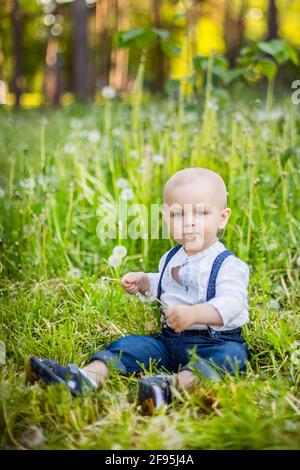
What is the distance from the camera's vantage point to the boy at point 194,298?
1806mm

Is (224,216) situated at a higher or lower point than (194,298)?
higher

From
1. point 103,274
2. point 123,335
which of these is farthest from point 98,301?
point 103,274

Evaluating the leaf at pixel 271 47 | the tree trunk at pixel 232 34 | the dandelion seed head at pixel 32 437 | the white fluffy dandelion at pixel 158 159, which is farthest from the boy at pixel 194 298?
the tree trunk at pixel 232 34

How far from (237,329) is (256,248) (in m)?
0.85

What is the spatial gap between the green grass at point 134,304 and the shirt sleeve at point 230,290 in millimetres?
190

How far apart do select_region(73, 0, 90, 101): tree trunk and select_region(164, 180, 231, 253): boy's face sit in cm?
929

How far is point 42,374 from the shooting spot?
1661 millimetres

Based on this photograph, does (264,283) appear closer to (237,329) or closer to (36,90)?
(237,329)

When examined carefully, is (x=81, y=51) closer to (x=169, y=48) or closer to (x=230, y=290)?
(x=169, y=48)

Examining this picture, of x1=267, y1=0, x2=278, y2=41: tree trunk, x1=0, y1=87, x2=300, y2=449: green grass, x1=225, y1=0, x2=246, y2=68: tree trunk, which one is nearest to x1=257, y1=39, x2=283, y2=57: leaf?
x1=0, y1=87, x2=300, y2=449: green grass

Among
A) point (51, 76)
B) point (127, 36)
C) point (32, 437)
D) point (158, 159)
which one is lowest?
point (32, 437)

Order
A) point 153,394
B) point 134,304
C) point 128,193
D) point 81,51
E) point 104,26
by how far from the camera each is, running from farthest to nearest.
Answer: point 104,26, point 81,51, point 128,193, point 134,304, point 153,394

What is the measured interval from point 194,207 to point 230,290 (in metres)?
0.28

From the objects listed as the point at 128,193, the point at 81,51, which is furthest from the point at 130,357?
the point at 81,51
